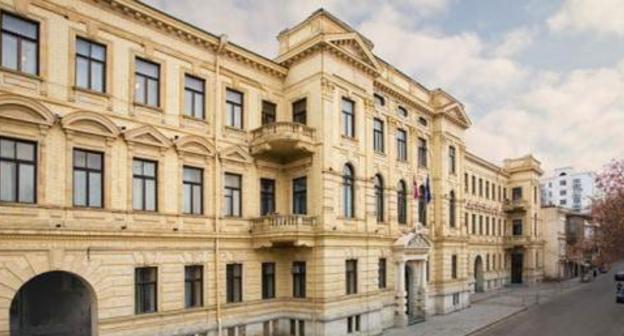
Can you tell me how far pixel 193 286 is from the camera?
2033 cm

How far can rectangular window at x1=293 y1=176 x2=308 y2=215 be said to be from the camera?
24.0 meters

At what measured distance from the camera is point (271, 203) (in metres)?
24.4

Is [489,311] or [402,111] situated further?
[489,311]

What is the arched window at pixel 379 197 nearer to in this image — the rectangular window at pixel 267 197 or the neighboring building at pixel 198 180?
the neighboring building at pixel 198 180

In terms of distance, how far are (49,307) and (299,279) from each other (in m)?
12.0

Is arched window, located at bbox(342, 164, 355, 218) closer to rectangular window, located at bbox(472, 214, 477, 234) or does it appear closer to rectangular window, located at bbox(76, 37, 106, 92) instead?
rectangular window, located at bbox(76, 37, 106, 92)

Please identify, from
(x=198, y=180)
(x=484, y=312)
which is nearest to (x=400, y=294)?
(x=484, y=312)

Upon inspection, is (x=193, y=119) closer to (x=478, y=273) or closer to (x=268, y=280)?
(x=268, y=280)

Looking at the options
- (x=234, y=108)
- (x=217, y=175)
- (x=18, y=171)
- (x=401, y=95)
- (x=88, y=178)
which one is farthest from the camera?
(x=401, y=95)

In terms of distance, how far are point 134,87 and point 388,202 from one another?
1691cm

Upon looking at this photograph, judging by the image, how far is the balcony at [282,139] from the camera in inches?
873

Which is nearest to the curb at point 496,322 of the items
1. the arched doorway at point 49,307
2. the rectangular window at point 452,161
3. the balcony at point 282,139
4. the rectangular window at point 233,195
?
the rectangular window at point 452,161

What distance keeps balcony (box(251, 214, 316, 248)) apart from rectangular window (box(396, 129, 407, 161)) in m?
10.9

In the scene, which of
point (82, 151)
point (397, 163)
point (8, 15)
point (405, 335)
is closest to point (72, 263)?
point (82, 151)
